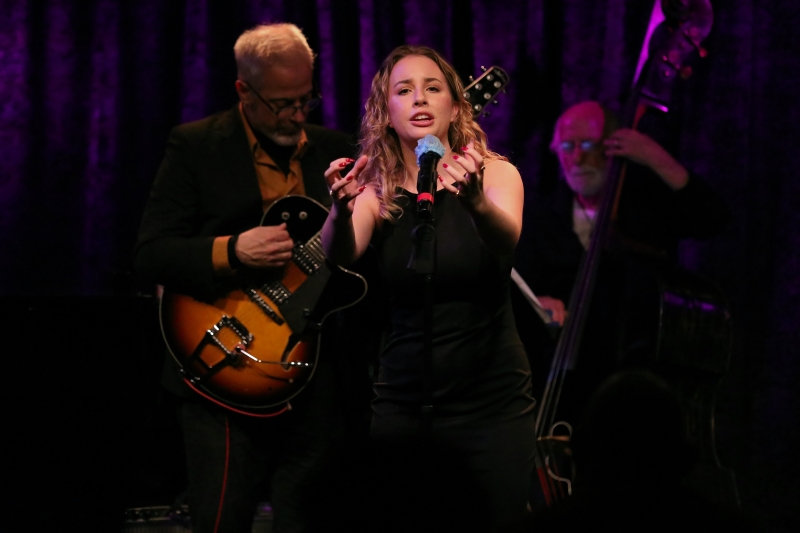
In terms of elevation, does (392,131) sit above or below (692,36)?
below

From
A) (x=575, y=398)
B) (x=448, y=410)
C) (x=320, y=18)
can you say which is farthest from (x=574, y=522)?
(x=320, y=18)

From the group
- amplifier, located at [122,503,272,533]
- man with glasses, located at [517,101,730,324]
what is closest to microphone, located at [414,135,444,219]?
man with glasses, located at [517,101,730,324]

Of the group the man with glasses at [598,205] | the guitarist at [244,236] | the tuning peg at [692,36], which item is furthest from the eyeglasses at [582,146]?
the guitarist at [244,236]

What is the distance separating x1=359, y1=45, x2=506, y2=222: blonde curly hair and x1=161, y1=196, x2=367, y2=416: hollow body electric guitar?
1.91 ft

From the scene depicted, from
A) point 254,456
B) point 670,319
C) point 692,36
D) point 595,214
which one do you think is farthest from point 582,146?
point 254,456

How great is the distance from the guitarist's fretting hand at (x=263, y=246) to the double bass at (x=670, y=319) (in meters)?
1.01

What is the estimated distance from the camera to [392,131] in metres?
2.40

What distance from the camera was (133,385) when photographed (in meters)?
3.36

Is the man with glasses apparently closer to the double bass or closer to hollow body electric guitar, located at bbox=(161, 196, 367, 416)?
the double bass

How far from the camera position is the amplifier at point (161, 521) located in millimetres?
3457

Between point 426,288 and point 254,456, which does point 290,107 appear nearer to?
point 254,456

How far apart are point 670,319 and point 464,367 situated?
1252 millimetres

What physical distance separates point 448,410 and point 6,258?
258 cm

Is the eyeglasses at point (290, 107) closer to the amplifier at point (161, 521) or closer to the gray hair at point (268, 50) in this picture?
the gray hair at point (268, 50)
